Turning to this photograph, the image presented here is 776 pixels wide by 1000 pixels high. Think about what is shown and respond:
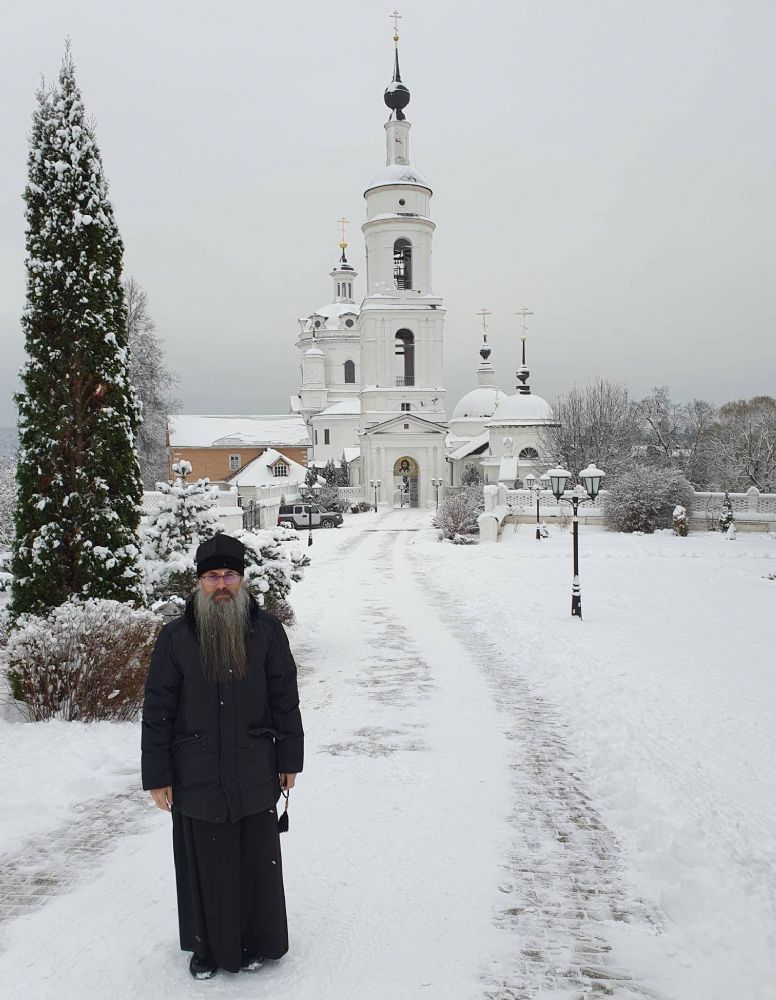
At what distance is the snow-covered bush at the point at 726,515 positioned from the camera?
102ft

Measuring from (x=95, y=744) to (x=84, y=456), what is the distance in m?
3.18

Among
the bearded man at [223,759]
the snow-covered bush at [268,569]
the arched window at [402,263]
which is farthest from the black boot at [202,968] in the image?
the arched window at [402,263]

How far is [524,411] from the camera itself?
184 feet

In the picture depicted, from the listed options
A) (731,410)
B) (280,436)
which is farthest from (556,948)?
(731,410)

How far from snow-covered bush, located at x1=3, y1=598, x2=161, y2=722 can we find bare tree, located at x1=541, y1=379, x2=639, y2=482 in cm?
4079

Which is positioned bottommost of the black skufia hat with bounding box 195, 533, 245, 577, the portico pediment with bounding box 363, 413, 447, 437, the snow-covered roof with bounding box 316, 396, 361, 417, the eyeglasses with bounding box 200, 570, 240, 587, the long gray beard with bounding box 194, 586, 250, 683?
the long gray beard with bounding box 194, 586, 250, 683

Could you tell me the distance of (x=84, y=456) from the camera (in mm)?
8531

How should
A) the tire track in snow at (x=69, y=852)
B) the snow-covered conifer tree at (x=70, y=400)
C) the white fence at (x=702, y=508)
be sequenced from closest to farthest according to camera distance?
the tire track in snow at (x=69, y=852) → the snow-covered conifer tree at (x=70, y=400) → the white fence at (x=702, y=508)

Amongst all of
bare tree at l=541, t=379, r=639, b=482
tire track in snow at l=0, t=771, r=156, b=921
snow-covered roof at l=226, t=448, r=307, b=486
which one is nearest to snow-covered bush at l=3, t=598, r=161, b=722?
tire track in snow at l=0, t=771, r=156, b=921

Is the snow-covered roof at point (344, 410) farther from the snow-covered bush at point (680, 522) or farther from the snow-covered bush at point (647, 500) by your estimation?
the snow-covered bush at point (680, 522)

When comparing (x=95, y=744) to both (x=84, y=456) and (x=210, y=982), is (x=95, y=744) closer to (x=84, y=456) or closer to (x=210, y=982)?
(x=84, y=456)

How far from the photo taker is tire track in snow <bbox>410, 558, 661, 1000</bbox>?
3846mm

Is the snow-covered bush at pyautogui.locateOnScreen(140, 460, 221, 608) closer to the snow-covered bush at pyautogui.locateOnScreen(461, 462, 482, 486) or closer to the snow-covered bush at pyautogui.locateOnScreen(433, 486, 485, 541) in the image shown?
the snow-covered bush at pyautogui.locateOnScreen(433, 486, 485, 541)

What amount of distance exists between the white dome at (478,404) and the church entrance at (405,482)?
12.4m
